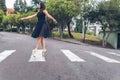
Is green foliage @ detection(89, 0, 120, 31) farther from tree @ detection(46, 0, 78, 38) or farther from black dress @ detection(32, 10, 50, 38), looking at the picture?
black dress @ detection(32, 10, 50, 38)

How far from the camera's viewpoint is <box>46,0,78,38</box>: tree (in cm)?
4588

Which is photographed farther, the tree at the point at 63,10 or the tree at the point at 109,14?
the tree at the point at 63,10

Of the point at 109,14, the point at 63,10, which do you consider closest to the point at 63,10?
the point at 63,10

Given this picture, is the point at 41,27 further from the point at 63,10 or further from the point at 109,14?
the point at 63,10

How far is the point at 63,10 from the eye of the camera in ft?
151

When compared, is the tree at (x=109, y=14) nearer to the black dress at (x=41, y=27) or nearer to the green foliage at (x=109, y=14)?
the green foliage at (x=109, y=14)

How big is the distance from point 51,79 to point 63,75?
573 mm

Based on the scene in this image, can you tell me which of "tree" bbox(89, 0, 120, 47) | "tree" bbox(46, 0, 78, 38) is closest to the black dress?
"tree" bbox(89, 0, 120, 47)

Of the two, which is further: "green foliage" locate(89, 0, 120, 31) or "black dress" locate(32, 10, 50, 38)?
"green foliage" locate(89, 0, 120, 31)

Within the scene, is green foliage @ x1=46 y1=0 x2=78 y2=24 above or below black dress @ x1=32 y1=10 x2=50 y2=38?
above

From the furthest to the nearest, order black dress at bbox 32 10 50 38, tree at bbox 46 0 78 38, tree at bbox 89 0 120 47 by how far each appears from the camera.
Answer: tree at bbox 46 0 78 38 → tree at bbox 89 0 120 47 → black dress at bbox 32 10 50 38

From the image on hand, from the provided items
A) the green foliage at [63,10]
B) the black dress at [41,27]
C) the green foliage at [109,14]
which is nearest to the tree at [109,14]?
the green foliage at [109,14]

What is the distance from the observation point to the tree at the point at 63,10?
45.9 metres

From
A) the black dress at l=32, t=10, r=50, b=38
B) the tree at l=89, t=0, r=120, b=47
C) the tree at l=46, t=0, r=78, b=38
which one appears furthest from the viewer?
the tree at l=46, t=0, r=78, b=38
